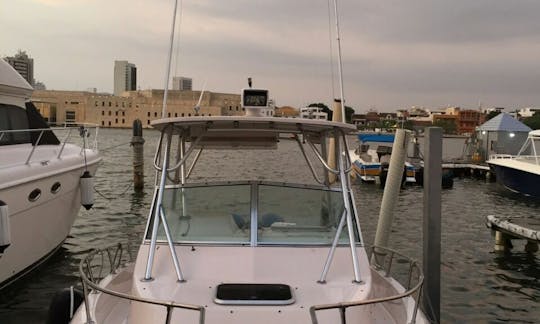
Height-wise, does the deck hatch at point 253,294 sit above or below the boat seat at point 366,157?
below

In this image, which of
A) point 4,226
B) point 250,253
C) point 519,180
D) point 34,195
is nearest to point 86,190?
point 34,195

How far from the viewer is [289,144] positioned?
676 cm

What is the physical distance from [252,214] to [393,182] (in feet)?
13.1

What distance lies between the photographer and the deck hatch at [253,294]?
14.4 ft

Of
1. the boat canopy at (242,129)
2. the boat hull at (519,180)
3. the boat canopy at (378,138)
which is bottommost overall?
the boat hull at (519,180)

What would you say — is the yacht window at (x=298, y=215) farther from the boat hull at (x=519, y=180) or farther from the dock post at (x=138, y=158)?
the boat hull at (x=519, y=180)

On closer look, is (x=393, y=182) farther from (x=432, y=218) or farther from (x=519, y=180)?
(x=519, y=180)

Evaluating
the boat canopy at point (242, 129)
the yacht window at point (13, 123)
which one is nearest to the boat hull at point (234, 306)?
the boat canopy at point (242, 129)

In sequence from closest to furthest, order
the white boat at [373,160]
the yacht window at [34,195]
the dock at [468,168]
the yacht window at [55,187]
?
the yacht window at [34,195] → the yacht window at [55,187] → the white boat at [373,160] → the dock at [468,168]

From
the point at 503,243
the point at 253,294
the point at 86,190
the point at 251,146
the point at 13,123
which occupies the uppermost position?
the point at 13,123

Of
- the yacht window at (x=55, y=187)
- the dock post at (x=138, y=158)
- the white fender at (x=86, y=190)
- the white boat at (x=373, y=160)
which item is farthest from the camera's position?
the white boat at (x=373, y=160)

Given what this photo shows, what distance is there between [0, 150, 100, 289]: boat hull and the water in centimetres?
47

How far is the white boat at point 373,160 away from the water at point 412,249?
251 inches

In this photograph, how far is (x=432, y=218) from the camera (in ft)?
25.5
